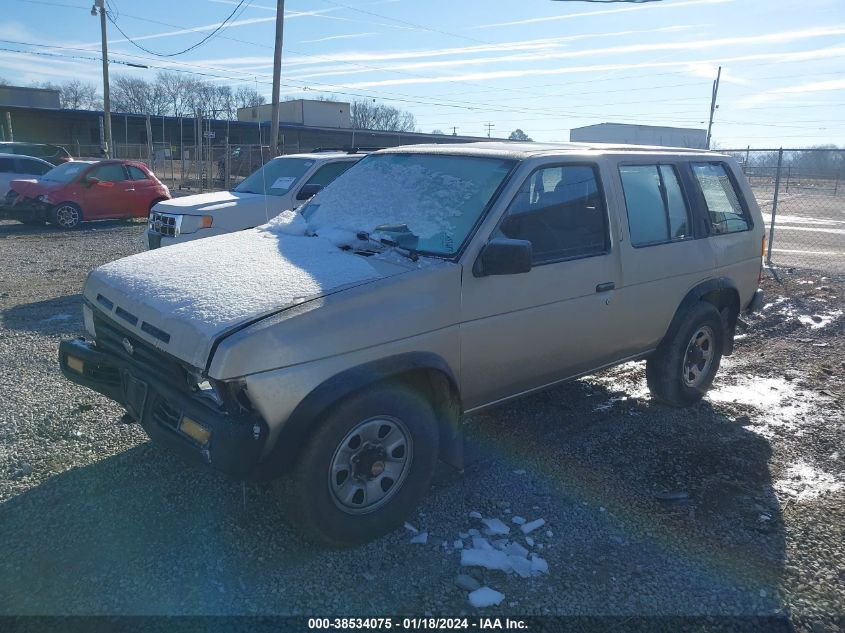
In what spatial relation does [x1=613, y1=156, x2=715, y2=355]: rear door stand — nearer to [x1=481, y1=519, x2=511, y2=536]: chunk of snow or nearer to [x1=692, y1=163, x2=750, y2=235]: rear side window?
[x1=692, y1=163, x2=750, y2=235]: rear side window

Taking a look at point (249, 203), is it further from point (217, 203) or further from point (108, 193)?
point (108, 193)

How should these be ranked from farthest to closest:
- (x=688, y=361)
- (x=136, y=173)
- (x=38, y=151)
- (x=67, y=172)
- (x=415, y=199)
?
(x=38, y=151) → (x=136, y=173) → (x=67, y=172) → (x=688, y=361) → (x=415, y=199)

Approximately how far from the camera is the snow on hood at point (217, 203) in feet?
28.8

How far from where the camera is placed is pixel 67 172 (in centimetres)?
1552

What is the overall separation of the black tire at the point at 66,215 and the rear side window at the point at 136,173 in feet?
4.92

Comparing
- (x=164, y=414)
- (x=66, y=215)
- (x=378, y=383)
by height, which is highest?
(x=378, y=383)

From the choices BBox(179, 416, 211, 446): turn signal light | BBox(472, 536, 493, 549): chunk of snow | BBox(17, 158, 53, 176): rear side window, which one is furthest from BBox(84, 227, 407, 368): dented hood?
BBox(17, 158, 53, 176): rear side window

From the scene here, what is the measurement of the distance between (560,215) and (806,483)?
2.27 meters

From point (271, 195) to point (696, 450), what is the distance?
21.4 feet

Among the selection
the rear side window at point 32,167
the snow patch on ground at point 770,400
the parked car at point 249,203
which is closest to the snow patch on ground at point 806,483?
the snow patch on ground at point 770,400

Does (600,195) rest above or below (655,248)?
above

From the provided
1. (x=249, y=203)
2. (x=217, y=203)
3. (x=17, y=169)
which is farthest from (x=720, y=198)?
(x=17, y=169)

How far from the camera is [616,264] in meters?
4.41

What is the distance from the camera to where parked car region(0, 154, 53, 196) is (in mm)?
16516
